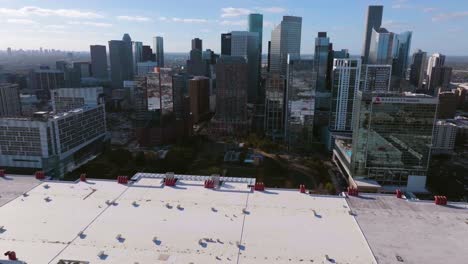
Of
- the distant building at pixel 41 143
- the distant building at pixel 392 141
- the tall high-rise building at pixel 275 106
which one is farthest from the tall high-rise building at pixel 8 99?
the distant building at pixel 392 141

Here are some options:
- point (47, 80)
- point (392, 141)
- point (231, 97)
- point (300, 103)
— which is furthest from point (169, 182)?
point (47, 80)

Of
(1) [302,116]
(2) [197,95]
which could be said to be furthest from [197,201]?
(2) [197,95]

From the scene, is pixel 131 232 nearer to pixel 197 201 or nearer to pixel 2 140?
pixel 197 201

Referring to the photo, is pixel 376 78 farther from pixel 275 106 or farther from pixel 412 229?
pixel 412 229

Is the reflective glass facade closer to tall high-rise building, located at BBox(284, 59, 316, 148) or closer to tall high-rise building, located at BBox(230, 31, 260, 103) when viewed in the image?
tall high-rise building, located at BBox(284, 59, 316, 148)

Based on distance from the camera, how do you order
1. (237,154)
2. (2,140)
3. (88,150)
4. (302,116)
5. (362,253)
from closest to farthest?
(362,253) < (2,140) < (88,150) < (237,154) < (302,116)

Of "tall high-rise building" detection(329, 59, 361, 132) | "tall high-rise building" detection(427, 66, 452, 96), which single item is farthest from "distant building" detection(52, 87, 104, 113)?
"tall high-rise building" detection(427, 66, 452, 96)
